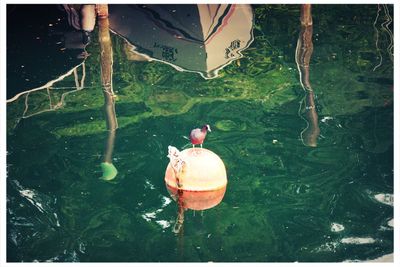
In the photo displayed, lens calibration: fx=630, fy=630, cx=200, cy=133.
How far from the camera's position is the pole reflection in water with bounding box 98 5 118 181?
22.8 ft

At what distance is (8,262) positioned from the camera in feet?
17.8

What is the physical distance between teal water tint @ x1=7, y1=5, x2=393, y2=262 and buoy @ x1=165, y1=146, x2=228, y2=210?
13 cm

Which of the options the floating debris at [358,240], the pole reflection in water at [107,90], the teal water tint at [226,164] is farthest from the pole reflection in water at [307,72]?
the pole reflection in water at [107,90]

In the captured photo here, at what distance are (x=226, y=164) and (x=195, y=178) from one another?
88 centimetres

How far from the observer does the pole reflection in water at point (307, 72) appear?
7.51m

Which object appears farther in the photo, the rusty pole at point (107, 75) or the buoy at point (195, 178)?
the rusty pole at point (107, 75)

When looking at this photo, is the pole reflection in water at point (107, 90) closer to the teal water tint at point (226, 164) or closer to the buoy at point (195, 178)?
the teal water tint at point (226, 164)

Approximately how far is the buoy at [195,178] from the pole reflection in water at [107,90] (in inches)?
36.4

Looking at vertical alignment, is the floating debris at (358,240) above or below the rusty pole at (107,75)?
below

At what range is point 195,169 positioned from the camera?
6.04 meters

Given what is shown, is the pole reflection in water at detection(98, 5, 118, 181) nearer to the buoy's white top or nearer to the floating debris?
the buoy's white top

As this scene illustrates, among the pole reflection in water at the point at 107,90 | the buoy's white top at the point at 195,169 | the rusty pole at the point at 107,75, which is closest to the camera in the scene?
the buoy's white top at the point at 195,169

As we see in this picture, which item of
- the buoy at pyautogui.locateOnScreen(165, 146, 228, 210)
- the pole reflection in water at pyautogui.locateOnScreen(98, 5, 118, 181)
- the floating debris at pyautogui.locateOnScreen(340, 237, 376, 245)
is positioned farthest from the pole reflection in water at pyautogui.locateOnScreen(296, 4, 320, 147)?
the pole reflection in water at pyautogui.locateOnScreen(98, 5, 118, 181)

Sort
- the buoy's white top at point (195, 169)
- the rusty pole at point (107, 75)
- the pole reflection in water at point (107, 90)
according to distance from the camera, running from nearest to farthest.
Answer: the buoy's white top at point (195, 169) < the pole reflection in water at point (107, 90) < the rusty pole at point (107, 75)
